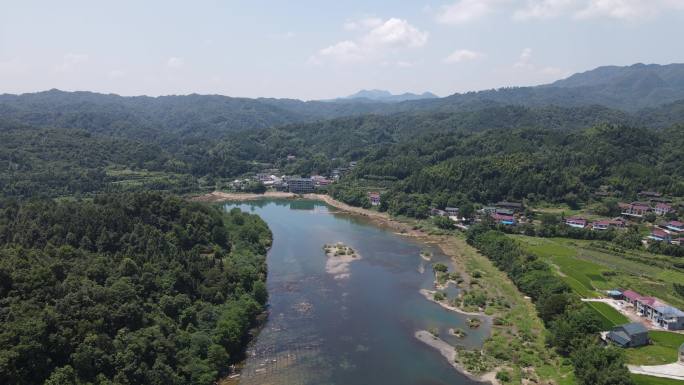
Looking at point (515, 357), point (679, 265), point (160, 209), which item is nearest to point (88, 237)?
point (160, 209)

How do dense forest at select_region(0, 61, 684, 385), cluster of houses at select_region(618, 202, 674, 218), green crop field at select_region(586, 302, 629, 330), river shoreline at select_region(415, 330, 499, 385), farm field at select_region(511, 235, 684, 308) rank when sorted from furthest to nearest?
cluster of houses at select_region(618, 202, 674, 218)
farm field at select_region(511, 235, 684, 308)
green crop field at select_region(586, 302, 629, 330)
river shoreline at select_region(415, 330, 499, 385)
dense forest at select_region(0, 61, 684, 385)

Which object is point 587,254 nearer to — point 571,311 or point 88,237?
point 571,311

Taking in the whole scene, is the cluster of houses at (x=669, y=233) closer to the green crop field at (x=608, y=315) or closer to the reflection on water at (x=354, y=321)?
the green crop field at (x=608, y=315)

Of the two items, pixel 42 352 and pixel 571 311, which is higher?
pixel 42 352

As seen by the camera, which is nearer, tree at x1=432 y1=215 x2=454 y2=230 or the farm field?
the farm field

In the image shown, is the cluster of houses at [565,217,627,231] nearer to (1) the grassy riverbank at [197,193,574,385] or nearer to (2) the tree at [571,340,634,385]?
(1) the grassy riverbank at [197,193,574,385]

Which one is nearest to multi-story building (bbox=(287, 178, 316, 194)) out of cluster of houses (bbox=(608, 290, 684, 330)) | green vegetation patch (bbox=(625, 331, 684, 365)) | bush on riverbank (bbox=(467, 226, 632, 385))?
bush on riverbank (bbox=(467, 226, 632, 385))

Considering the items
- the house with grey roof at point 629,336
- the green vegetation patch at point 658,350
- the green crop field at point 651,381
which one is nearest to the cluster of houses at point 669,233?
the green vegetation patch at point 658,350
